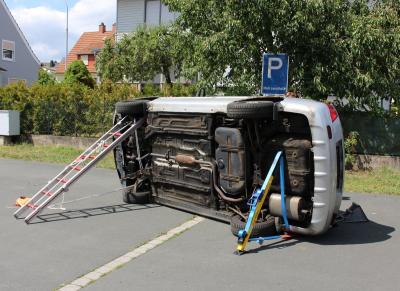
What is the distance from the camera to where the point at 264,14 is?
459 inches

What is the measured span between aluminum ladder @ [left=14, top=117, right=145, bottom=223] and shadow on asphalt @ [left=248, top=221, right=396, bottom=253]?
290cm

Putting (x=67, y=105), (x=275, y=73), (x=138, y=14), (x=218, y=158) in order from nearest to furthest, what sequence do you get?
(x=218, y=158) < (x=275, y=73) < (x=67, y=105) < (x=138, y=14)

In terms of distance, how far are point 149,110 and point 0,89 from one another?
12294 mm

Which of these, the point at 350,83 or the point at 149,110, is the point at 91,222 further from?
the point at 350,83

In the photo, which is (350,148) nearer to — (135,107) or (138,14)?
(135,107)

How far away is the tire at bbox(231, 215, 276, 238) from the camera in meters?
6.24

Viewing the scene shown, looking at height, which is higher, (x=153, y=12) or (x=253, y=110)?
(x=153, y=12)

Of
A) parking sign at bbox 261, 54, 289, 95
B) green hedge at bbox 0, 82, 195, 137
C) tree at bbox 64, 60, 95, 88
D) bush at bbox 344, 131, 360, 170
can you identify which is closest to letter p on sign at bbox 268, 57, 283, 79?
parking sign at bbox 261, 54, 289, 95

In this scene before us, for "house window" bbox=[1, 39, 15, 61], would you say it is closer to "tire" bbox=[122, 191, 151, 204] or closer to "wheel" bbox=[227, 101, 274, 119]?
"tire" bbox=[122, 191, 151, 204]

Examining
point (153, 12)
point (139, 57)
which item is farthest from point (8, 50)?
point (139, 57)

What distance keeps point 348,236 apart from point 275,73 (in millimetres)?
3654

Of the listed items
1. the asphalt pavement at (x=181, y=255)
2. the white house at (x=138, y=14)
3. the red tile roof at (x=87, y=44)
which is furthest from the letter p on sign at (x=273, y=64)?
the red tile roof at (x=87, y=44)

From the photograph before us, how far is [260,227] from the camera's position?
626 centimetres

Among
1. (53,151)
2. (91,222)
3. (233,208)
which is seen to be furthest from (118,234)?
(53,151)
